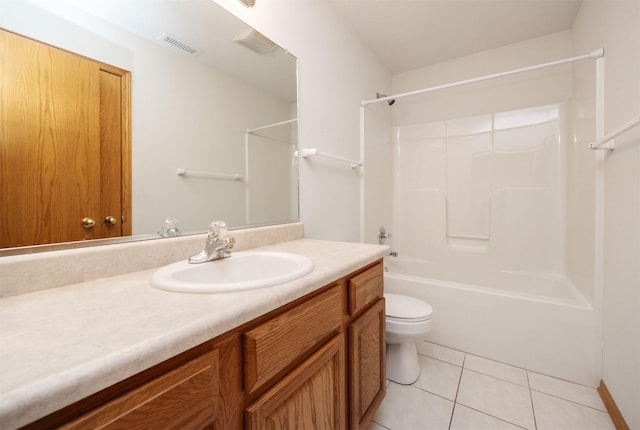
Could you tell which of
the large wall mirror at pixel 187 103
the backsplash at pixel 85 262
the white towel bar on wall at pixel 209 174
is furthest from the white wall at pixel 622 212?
the backsplash at pixel 85 262

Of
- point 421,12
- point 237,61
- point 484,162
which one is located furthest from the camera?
point 484,162

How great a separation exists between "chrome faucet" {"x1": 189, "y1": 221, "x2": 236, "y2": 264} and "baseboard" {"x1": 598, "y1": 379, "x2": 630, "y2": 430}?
1.80 m

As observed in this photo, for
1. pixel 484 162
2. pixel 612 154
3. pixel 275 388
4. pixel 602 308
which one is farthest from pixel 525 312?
pixel 275 388

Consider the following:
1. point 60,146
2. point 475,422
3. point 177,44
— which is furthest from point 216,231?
point 475,422

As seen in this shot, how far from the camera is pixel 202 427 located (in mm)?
466

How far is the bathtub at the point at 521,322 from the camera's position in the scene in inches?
58.6

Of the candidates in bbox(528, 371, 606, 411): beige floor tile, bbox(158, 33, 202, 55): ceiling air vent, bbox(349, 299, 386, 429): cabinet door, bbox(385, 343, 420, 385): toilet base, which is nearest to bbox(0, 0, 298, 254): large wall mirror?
bbox(158, 33, 202, 55): ceiling air vent

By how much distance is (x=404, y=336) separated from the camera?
1483mm

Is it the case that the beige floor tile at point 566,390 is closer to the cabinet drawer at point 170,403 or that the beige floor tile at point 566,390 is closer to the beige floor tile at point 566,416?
the beige floor tile at point 566,416

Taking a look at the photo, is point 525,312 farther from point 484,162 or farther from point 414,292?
point 484,162

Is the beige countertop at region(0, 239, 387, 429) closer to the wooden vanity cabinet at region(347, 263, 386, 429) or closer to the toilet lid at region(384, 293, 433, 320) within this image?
the wooden vanity cabinet at region(347, 263, 386, 429)

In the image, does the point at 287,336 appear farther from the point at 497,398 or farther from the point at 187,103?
the point at 497,398

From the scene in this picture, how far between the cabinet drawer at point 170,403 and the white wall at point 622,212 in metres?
1.56

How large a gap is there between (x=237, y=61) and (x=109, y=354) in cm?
123
